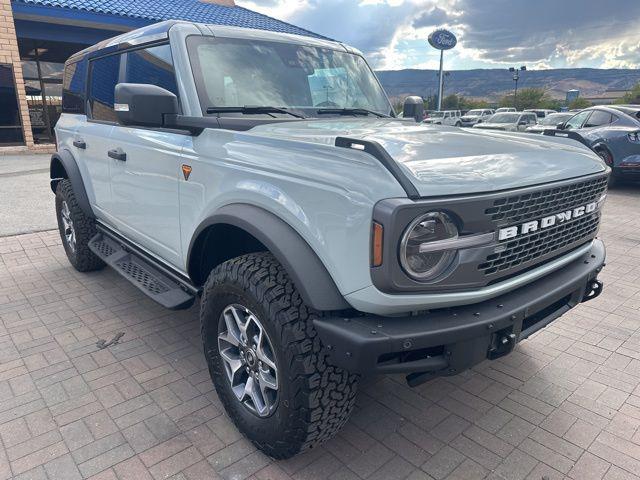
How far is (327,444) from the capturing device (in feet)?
8.21

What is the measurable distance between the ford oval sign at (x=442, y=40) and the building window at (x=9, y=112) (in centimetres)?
1829

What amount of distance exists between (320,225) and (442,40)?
25079mm

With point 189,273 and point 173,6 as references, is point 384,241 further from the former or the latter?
point 173,6

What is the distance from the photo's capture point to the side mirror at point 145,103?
2.55 metres

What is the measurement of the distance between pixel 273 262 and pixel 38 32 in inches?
653

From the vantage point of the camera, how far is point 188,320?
3.93m

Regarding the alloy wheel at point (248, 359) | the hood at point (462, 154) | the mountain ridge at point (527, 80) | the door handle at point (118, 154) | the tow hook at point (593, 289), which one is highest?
the mountain ridge at point (527, 80)

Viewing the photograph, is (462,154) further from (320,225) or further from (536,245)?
(320,225)

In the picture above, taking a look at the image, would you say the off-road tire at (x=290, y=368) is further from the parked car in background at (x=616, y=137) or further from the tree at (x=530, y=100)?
the tree at (x=530, y=100)

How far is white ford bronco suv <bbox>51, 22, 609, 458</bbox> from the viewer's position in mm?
1840

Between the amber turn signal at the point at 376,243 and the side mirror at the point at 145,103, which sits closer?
the amber turn signal at the point at 376,243

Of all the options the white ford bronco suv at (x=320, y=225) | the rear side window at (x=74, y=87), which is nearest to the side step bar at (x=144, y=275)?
the white ford bronco suv at (x=320, y=225)

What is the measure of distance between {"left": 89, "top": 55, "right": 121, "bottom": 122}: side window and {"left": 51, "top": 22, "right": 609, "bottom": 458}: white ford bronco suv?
0.47 meters

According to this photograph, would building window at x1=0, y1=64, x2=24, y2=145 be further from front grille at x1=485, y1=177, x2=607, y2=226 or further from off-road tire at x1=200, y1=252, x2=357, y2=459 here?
front grille at x1=485, y1=177, x2=607, y2=226
